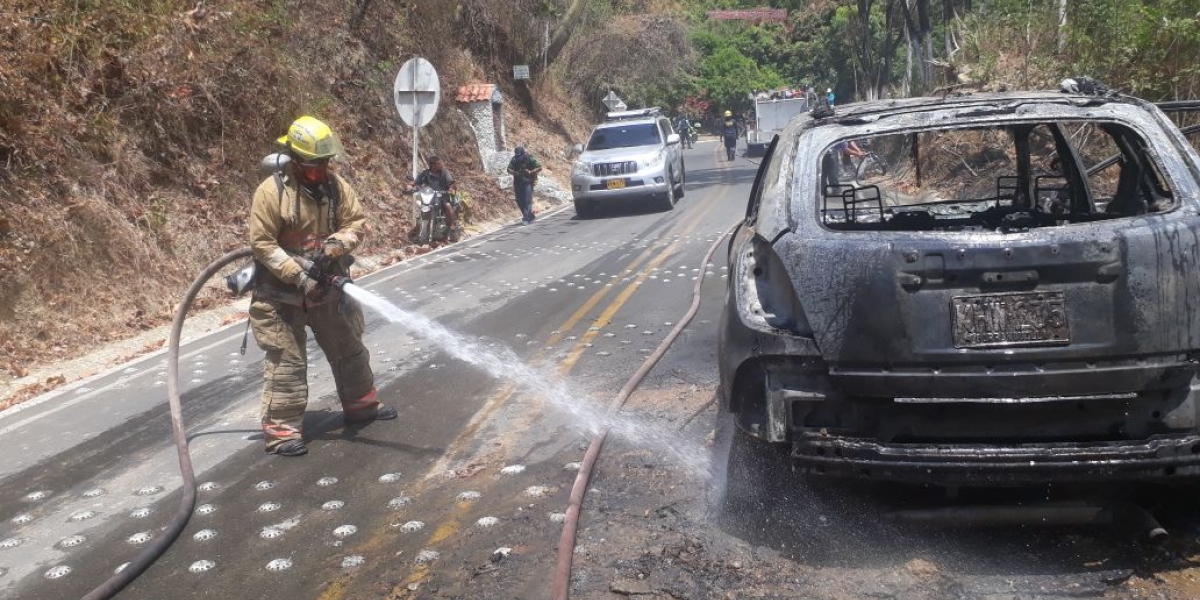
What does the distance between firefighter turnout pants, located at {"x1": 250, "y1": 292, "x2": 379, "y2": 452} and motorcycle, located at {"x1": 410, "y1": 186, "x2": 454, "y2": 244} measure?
11.7 m

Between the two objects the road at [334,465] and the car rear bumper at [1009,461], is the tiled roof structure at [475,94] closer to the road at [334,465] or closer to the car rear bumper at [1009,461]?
the road at [334,465]

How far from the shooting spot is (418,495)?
521cm

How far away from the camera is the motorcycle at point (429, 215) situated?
18.1 metres

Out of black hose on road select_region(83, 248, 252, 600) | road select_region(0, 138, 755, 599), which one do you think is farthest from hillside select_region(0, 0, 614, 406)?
black hose on road select_region(83, 248, 252, 600)

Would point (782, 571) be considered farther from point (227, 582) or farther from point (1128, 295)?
point (227, 582)

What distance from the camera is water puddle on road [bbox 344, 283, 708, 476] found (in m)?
5.59

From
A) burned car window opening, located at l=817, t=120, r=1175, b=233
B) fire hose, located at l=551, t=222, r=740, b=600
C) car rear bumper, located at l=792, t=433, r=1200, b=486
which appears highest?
burned car window opening, located at l=817, t=120, r=1175, b=233

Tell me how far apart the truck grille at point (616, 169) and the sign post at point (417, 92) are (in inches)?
169

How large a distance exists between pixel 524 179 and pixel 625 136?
238 centimetres

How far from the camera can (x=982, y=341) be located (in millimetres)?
3727

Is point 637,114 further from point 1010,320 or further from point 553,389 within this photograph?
point 1010,320

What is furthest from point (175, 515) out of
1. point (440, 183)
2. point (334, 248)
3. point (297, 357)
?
point (440, 183)

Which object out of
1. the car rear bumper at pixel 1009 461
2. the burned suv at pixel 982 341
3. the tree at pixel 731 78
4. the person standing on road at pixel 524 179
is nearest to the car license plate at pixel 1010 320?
the burned suv at pixel 982 341

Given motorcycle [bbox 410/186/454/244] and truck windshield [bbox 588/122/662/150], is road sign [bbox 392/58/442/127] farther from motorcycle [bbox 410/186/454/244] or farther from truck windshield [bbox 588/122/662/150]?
truck windshield [bbox 588/122/662/150]
